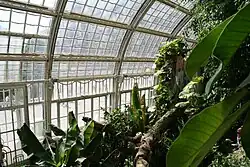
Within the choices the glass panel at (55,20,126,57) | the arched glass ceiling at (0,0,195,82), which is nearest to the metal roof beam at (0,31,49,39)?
the arched glass ceiling at (0,0,195,82)

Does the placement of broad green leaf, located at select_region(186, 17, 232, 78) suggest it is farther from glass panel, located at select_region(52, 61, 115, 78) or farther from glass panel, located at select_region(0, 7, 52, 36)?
glass panel, located at select_region(52, 61, 115, 78)

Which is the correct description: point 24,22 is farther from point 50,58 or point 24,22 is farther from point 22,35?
point 50,58

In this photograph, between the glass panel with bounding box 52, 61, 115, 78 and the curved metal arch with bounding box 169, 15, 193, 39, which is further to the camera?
the curved metal arch with bounding box 169, 15, 193, 39

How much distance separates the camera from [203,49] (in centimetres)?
120

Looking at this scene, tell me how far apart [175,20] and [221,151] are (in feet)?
40.8

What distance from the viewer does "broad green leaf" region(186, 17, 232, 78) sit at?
46.4 inches

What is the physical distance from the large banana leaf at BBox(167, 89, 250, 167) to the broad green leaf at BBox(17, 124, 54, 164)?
15.9ft

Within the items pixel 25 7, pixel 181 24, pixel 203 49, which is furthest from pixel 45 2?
pixel 181 24

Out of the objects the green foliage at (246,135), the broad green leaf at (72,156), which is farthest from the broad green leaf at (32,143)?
the green foliage at (246,135)

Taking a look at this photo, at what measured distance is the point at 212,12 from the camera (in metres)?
5.92

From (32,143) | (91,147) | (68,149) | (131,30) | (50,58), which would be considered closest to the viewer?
(32,143)

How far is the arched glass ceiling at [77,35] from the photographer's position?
33.5ft

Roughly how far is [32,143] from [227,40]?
5200 millimetres

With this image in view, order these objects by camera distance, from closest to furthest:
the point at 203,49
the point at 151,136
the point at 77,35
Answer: the point at 203,49
the point at 151,136
the point at 77,35
